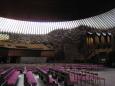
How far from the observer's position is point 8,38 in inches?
1709

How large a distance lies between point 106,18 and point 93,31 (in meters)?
3.71

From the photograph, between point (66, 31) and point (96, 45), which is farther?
point (66, 31)

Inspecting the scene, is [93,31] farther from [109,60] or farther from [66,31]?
[109,60]

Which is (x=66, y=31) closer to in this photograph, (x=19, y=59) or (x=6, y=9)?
(x=19, y=59)

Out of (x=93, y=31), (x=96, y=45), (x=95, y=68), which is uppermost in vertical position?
(x=93, y=31)

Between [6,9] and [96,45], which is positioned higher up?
[6,9]

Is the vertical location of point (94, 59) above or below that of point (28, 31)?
below

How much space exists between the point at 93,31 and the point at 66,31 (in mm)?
5692

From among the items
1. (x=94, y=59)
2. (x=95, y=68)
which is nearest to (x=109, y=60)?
(x=94, y=59)

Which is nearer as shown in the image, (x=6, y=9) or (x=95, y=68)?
(x=95, y=68)

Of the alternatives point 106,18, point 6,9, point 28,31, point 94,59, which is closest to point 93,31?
point 106,18

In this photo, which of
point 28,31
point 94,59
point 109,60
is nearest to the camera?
point 109,60

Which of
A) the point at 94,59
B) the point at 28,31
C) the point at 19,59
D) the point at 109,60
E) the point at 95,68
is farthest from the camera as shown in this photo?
the point at 28,31

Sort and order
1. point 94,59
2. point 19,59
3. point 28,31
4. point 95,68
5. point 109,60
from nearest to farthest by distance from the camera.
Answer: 1. point 95,68
2. point 109,60
3. point 94,59
4. point 19,59
5. point 28,31
